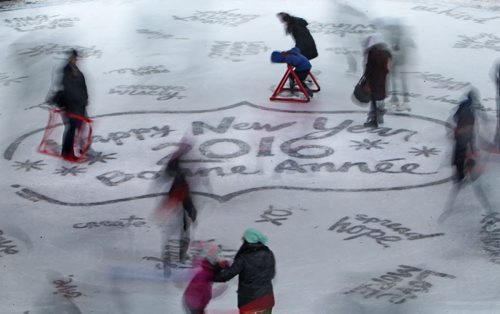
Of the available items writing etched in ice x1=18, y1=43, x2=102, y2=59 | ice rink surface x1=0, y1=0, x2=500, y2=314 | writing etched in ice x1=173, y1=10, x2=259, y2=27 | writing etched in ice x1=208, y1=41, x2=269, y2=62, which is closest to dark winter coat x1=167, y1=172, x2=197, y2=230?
ice rink surface x1=0, y1=0, x2=500, y2=314

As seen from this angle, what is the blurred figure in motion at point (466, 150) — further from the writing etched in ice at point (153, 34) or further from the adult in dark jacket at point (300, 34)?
the writing etched in ice at point (153, 34)

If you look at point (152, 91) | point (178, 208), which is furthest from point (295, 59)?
point (178, 208)

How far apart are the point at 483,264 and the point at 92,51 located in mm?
12018

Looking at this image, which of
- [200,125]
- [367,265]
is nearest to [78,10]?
[200,125]

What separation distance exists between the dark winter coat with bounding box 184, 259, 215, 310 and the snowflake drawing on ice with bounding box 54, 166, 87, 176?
18.8 ft

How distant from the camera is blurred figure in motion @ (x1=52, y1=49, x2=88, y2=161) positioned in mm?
13805

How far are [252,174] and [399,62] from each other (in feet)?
16.6

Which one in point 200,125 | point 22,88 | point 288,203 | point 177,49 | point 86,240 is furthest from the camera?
point 177,49

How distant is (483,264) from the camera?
1045 cm

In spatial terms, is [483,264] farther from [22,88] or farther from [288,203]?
[22,88]

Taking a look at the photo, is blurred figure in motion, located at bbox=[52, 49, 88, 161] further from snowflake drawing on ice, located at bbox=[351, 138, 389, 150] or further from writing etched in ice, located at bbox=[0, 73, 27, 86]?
writing etched in ice, located at bbox=[0, 73, 27, 86]

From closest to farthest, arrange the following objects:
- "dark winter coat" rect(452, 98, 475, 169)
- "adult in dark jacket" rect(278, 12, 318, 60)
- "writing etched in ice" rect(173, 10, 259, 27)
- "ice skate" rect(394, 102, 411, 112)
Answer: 1. "dark winter coat" rect(452, 98, 475, 169)
2. "ice skate" rect(394, 102, 411, 112)
3. "adult in dark jacket" rect(278, 12, 318, 60)
4. "writing etched in ice" rect(173, 10, 259, 27)

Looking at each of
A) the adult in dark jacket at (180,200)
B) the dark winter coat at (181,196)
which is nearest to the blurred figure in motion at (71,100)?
the adult in dark jacket at (180,200)

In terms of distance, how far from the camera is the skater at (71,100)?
1380 centimetres
